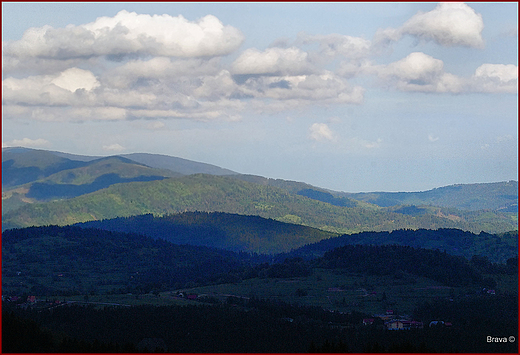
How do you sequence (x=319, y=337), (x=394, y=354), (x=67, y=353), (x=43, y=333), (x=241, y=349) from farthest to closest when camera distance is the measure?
(x=319, y=337), (x=241, y=349), (x=43, y=333), (x=67, y=353), (x=394, y=354)

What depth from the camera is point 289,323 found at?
196750 millimetres

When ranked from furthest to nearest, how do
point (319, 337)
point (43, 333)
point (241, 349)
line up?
1. point (319, 337)
2. point (241, 349)
3. point (43, 333)

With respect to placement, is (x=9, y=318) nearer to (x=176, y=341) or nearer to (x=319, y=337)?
(x=176, y=341)

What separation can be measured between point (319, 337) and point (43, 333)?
7104 centimetres

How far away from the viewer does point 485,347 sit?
166875mm

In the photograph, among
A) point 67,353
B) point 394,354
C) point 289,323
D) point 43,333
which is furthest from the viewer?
point 289,323

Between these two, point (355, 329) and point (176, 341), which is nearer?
point (176, 341)

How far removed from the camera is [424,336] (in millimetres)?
178000

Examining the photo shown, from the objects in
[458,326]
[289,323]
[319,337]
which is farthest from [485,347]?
[289,323]

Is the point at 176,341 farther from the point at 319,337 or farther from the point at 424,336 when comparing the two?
the point at 424,336

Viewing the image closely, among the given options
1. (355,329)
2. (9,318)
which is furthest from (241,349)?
(9,318)

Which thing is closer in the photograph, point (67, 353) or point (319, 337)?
point (67, 353)

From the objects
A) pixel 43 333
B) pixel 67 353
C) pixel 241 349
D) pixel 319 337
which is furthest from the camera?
pixel 319 337

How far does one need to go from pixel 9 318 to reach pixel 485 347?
116194 millimetres
